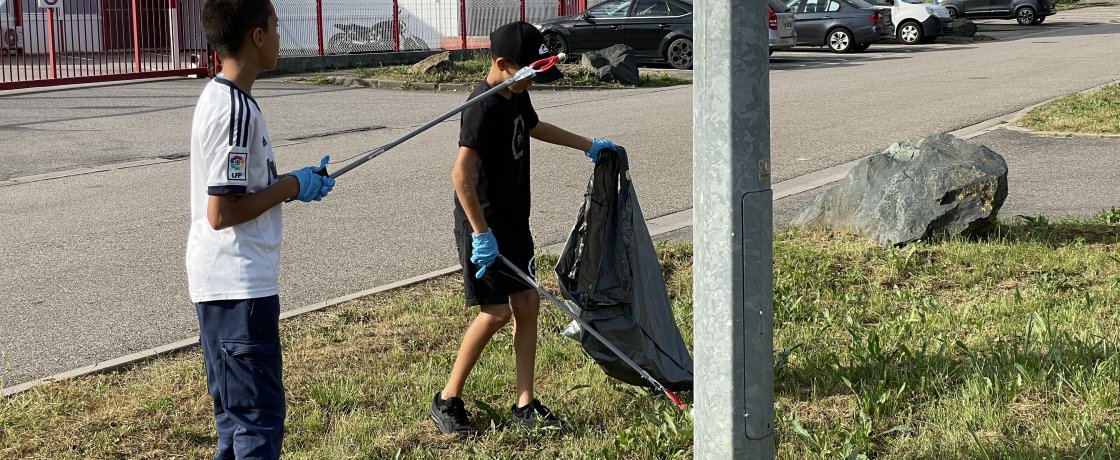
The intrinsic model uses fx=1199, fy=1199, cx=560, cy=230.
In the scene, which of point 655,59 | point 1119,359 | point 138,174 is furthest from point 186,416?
point 655,59

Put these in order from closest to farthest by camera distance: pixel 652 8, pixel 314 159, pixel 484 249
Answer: pixel 484 249
pixel 314 159
pixel 652 8

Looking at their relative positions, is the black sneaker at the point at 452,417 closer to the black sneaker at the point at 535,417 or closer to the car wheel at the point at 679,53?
the black sneaker at the point at 535,417

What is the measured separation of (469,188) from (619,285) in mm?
768

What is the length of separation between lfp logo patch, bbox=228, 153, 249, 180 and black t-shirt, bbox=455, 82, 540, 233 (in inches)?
44.0

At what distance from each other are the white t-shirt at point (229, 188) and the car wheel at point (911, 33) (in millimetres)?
27711

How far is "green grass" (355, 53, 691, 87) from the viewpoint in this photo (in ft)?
60.6

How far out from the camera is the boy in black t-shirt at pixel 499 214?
4.06 meters

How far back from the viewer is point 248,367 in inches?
123

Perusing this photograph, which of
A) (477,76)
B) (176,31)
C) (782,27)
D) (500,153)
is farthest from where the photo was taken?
(782,27)

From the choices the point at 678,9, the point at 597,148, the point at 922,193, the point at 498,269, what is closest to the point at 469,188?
the point at 498,269

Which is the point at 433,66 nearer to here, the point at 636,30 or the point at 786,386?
the point at 636,30

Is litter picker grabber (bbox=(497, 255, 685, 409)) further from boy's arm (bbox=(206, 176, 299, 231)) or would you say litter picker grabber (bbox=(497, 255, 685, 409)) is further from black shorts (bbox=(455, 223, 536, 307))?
boy's arm (bbox=(206, 176, 299, 231))

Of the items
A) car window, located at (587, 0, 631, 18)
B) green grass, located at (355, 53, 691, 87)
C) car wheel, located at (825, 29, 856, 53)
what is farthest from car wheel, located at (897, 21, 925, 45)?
green grass, located at (355, 53, 691, 87)

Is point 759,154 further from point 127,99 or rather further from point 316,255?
point 127,99
